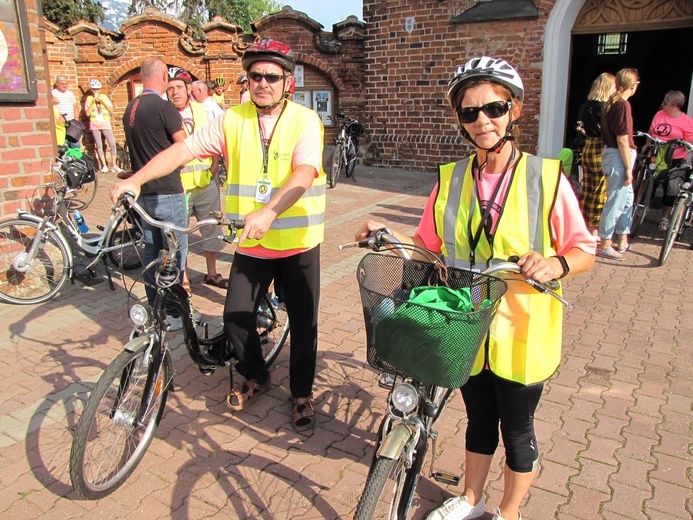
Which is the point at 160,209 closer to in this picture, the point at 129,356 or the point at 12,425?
the point at 12,425

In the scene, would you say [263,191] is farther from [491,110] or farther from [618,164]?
[618,164]

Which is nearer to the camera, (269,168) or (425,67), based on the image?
(269,168)

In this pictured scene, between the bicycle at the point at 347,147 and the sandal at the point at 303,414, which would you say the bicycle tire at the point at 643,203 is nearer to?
the bicycle at the point at 347,147

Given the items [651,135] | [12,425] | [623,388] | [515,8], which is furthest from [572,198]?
[515,8]

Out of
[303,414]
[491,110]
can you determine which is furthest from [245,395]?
[491,110]

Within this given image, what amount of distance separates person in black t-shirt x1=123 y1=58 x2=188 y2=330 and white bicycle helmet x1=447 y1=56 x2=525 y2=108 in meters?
3.18

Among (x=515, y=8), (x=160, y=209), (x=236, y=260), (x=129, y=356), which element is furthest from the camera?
(x=515, y=8)

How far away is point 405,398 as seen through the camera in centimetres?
212

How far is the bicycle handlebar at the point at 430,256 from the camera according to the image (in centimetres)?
201

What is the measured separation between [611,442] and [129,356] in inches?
107

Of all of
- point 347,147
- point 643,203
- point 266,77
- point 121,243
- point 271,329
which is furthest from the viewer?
point 347,147

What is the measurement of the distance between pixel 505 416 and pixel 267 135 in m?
1.91

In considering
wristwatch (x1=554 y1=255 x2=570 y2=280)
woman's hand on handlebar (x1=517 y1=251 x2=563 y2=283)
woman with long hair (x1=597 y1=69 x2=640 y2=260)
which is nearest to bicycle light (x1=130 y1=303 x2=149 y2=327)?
woman's hand on handlebar (x1=517 y1=251 x2=563 y2=283)

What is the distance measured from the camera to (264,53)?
3.07 m
